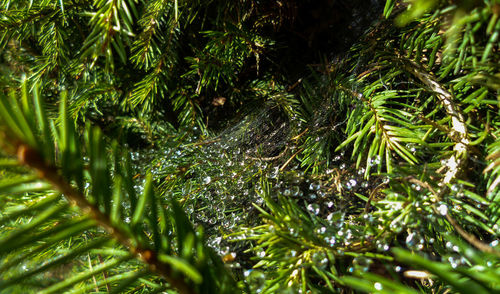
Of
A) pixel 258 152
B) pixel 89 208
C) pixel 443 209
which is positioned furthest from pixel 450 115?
pixel 89 208

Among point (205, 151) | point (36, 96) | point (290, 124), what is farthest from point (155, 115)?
point (36, 96)

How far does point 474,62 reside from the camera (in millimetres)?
356

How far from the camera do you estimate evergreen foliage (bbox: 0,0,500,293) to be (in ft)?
0.88

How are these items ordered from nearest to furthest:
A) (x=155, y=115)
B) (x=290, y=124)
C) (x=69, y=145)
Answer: (x=69, y=145)
(x=290, y=124)
(x=155, y=115)

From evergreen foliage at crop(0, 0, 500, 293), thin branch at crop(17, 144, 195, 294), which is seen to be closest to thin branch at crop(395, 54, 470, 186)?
A: evergreen foliage at crop(0, 0, 500, 293)

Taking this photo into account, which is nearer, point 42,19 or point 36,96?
point 36,96

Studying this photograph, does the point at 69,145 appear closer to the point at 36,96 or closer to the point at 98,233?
the point at 36,96

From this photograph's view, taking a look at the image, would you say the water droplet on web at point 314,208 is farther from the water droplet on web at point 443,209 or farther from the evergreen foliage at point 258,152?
the water droplet on web at point 443,209

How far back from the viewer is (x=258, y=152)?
611 mm

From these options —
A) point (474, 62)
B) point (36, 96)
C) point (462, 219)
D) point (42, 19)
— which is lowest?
point (462, 219)

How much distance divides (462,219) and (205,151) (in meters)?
0.43

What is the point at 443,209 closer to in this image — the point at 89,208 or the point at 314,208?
the point at 314,208

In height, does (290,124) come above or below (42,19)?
below

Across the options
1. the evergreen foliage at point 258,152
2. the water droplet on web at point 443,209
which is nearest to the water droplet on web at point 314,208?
the evergreen foliage at point 258,152
